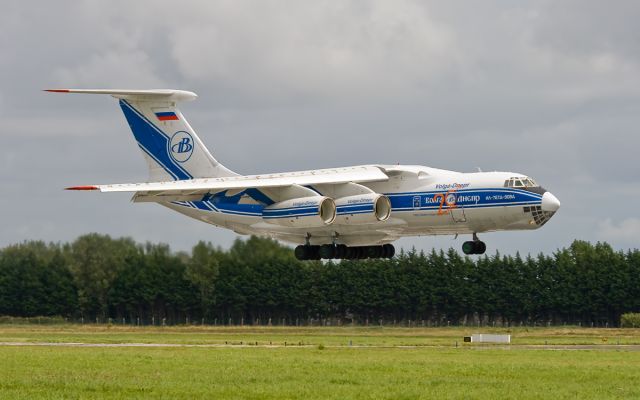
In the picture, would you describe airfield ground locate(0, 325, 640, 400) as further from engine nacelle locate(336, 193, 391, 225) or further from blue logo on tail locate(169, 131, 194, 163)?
blue logo on tail locate(169, 131, 194, 163)

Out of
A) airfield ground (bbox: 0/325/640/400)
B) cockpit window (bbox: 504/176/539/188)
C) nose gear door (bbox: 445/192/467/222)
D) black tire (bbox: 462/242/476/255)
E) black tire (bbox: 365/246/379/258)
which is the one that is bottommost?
airfield ground (bbox: 0/325/640/400)

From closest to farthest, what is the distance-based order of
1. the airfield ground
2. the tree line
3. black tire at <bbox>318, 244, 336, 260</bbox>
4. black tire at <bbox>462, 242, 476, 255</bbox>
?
the airfield ground, black tire at <bbox>462, 242, 476, 255</bbox>, black tire at <bbox>318, 244, 336, 260</bbox>, the tree line

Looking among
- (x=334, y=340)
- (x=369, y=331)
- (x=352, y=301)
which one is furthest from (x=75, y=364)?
(x=352, y=301)

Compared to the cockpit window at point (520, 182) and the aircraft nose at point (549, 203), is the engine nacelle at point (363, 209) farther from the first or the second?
the aircraft nose at point (549, 203)

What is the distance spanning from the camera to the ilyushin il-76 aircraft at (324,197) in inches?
1405

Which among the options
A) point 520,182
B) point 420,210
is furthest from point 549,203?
point 420,210

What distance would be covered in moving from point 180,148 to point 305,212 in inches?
273

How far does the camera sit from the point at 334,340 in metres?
44.5

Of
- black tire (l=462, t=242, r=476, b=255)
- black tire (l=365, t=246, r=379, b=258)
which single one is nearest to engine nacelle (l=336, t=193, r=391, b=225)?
black tire (l=462, t=242, r=476, b=255)

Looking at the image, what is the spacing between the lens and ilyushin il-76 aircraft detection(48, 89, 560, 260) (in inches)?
1405

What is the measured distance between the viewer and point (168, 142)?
43000 mm

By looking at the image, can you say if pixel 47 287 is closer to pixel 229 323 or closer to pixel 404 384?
pixel 229 323

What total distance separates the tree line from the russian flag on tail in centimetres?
750

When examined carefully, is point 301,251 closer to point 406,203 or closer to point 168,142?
point 406,203
